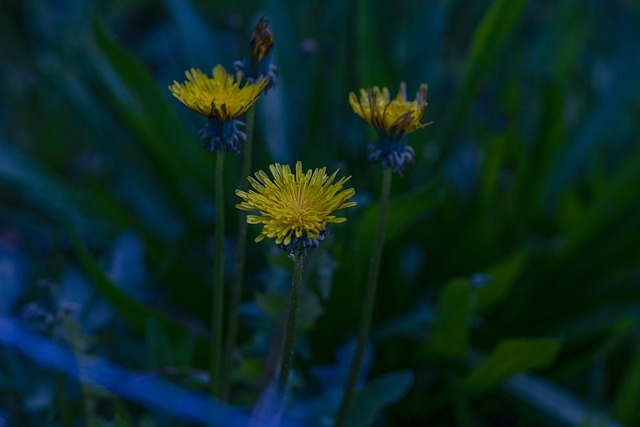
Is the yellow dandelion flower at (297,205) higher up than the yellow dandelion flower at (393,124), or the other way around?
the yellow dandelion flower at (393,124)

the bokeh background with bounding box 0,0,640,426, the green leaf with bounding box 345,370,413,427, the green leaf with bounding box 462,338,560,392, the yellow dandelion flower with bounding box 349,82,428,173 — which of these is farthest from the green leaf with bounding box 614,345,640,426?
the yellow dandelion flower with bounding box 349,82,428,173

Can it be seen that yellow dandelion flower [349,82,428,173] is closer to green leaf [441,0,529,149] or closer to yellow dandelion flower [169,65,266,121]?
yellow dandelion flower [169,65,266,121]

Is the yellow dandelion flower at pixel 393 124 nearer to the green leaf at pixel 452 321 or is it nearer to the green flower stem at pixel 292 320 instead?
the green flower stem at pixel 292 320

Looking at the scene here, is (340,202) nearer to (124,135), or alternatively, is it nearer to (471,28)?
(124,135)

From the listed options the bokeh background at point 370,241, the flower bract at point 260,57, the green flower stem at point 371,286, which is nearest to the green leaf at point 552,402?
the bokeh background at point 370,241

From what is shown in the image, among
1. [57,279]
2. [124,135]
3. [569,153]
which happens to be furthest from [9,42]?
[569,153]

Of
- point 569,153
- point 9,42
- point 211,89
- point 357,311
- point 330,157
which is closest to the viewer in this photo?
point 211,89

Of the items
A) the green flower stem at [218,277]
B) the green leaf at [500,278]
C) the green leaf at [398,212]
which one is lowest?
the green flower stem at [218,277]
